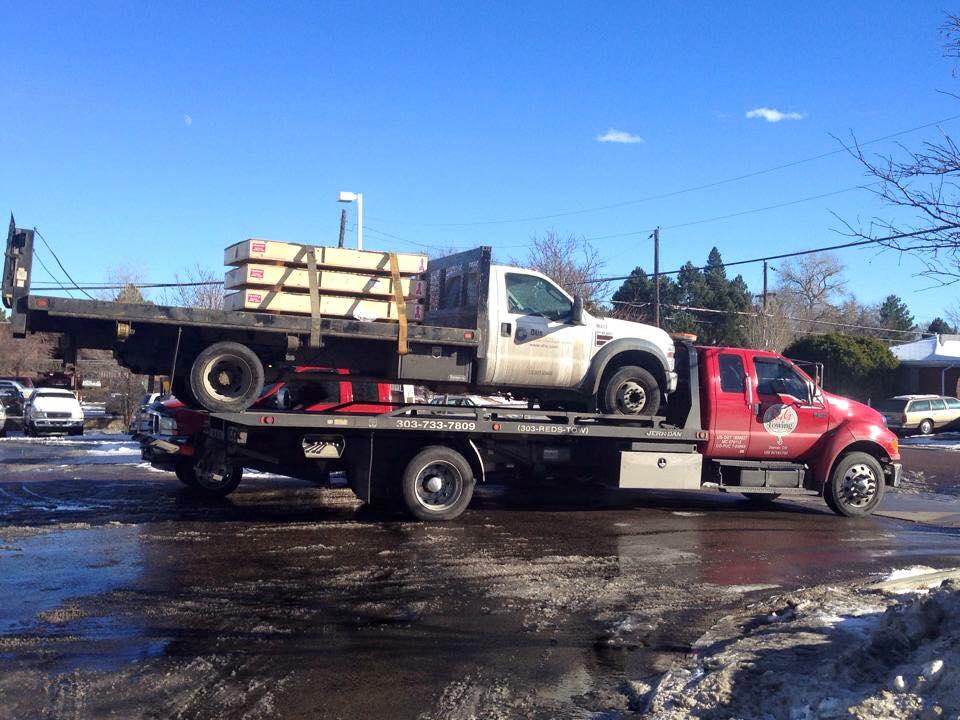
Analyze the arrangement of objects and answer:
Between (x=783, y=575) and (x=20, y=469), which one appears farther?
(x=20, y=469)

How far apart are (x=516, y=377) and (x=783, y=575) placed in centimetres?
386

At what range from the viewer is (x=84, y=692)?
5.12 meters

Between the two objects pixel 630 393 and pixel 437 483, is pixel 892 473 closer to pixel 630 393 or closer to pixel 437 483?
pixel 630 393

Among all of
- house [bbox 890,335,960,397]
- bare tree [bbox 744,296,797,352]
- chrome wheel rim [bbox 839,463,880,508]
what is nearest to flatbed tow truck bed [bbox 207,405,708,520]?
chrome wheel rim [bbox 839,463,880,508]

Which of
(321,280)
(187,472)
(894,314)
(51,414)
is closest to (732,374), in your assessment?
(321,280)

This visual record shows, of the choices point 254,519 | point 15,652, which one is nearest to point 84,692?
point 15,652

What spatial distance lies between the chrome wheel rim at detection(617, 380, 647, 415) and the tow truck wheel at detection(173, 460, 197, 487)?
5.88 meters

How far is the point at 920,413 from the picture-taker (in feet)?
116

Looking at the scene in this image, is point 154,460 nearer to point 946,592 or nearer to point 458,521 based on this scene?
point 458,521

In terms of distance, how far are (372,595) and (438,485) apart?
3611 mm

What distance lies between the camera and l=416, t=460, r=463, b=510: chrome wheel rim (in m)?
11.0

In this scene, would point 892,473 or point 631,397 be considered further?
point 892,473

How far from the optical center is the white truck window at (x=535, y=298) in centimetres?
1112

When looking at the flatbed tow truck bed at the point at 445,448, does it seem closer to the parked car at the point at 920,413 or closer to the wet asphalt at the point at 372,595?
the wet asphalt at the point at 372,595
